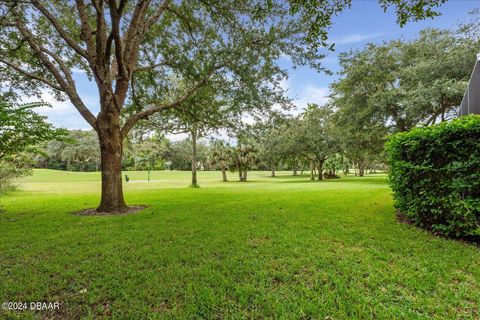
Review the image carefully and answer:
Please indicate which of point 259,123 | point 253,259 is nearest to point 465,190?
point 253,259

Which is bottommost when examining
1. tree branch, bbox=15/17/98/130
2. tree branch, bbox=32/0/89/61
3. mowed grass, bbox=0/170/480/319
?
mowed grass, bbox=0/170/480/319

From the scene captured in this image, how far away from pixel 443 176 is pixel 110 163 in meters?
8.70

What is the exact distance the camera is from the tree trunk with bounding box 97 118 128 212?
24.4 ft

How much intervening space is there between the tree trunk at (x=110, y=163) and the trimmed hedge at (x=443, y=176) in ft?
26.6

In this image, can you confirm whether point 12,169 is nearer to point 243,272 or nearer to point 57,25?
point 57,25

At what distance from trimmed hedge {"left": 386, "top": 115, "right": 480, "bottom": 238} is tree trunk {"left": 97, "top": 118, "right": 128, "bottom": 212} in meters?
8.12

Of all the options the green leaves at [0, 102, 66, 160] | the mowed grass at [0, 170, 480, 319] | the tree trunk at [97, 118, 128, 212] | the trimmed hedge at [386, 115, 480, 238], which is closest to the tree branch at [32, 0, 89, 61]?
the green leaves at [0, 102, 66, 160]

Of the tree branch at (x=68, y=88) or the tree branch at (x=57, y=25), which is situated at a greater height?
the tree branch at (x=57, y=25)

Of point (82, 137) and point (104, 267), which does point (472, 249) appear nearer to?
point (104, 267)

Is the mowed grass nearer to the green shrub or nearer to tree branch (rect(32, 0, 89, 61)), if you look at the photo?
the green shrub

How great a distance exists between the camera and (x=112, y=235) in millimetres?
4973

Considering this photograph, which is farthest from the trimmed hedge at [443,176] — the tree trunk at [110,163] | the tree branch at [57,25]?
the tree branch at [57,25]

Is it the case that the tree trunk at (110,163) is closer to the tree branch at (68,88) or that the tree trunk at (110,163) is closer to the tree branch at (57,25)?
the tree branch at (68,88)

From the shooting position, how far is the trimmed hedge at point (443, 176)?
3.97 metres
